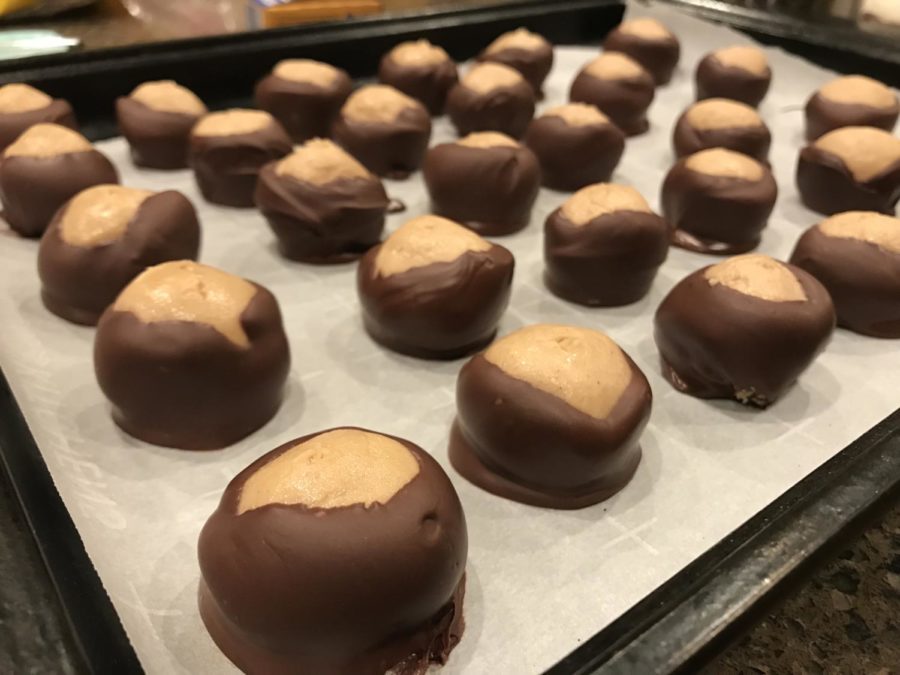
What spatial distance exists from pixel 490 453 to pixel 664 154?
1.60 metres

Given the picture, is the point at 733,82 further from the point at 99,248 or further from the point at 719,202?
the point at 99,248

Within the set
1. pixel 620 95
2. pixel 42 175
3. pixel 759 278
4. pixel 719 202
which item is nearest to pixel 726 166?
pixel 719 202

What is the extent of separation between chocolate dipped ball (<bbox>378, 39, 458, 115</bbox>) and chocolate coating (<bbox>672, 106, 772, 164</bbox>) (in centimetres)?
79

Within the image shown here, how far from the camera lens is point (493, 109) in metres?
2.50

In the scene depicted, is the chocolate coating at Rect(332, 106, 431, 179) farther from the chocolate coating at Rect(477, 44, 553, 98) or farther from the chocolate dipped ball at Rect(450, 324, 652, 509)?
the chocolate dipped ball at Rect(450, 324, 652, 509)

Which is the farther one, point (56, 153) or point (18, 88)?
point (18, 88)

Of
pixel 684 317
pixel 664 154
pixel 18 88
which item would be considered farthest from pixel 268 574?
pixel 664 154

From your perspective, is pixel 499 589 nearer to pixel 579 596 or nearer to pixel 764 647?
pixel 579 596

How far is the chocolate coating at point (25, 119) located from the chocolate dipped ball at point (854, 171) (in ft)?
6.59

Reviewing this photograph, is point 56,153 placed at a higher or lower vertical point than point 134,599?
higher

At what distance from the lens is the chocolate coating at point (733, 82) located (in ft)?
9.04

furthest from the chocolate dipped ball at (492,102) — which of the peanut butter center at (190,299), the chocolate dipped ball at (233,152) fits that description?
the peanut butter center at (190,299)

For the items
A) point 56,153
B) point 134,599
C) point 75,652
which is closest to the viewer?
point 75,652

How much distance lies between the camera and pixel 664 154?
261 centimetres
